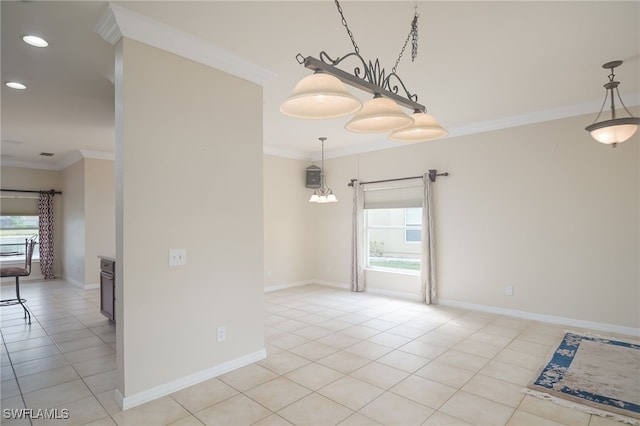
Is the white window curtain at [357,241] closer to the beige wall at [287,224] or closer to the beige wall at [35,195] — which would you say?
the beige wall at [287,224]

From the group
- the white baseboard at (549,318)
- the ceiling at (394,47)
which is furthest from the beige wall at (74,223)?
the white baseboard at (549,318)

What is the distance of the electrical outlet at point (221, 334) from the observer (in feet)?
10.0

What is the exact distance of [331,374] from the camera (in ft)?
10.2

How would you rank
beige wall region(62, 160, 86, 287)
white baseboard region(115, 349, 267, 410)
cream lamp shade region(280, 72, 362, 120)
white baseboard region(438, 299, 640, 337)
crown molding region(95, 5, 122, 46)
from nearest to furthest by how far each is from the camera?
cream lamp shade region(280, 72, 362, 120) < crown molding region(95, 5, 122, 46) < white baseboard region(115, 349, 267, 410) < white baseboard region(438, 299, 640, 337) < beige wall region(62, 160, 86, 287)

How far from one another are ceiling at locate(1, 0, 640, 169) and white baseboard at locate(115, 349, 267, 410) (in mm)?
2753

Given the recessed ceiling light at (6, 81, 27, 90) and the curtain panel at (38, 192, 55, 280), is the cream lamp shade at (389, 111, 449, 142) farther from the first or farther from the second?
the curtain panel at (38, 192, 55, 280)

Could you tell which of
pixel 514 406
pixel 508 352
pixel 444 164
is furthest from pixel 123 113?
pixel 444 164

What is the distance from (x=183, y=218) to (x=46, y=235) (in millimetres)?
7482

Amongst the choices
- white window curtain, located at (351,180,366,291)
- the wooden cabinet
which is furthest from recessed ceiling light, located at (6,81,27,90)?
white window curtain, located at (351,180,366,291)

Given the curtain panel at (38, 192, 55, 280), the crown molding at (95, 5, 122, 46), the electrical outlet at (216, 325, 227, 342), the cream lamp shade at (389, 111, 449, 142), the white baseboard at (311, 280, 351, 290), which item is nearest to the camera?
the cream lamp shade at (389, 111, 449, 142)

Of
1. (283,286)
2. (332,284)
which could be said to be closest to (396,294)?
(332,284)

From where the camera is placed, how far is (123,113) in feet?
8.27

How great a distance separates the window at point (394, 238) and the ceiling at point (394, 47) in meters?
2.11

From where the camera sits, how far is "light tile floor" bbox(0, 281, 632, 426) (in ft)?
8.02
